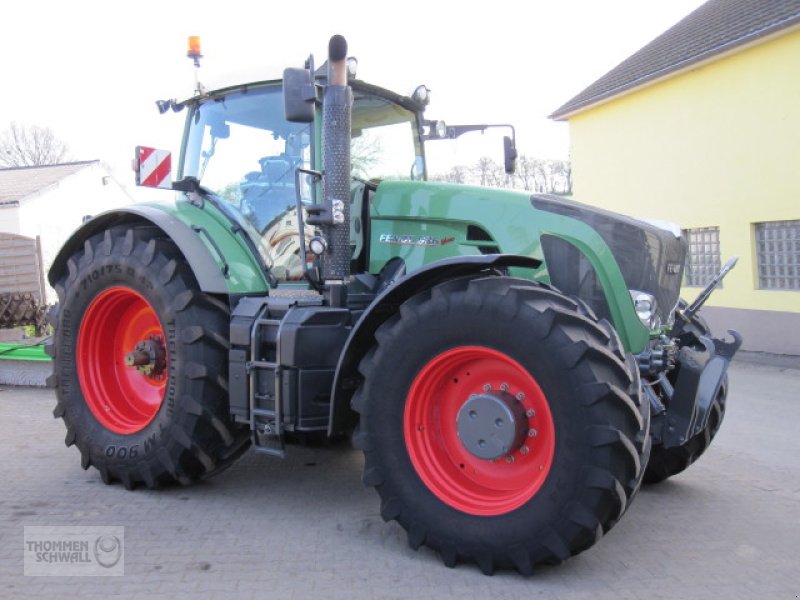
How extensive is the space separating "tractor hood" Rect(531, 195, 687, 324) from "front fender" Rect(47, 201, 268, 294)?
185 cm

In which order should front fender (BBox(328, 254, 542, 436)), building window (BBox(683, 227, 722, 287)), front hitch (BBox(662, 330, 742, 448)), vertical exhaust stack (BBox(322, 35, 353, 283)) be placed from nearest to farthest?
front fender (BBox(328, 254, 542, 436))
front hitch (BBox(662, 330, 742, 448))
vertical exhaust stack (BBox(322, 35, 353, 283))
building window (BBox(683, 227, 722, 287))

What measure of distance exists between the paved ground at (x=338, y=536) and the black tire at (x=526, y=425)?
199mm

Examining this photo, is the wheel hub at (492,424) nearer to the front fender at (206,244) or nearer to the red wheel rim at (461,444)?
the red wheel rim at (461,444)

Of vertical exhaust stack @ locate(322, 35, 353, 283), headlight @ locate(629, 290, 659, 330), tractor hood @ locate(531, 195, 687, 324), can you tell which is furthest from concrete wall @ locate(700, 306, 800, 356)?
vertical exhaust stack @ locate(322, 35, 353, 283)

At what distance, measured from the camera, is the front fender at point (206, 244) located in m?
4.76

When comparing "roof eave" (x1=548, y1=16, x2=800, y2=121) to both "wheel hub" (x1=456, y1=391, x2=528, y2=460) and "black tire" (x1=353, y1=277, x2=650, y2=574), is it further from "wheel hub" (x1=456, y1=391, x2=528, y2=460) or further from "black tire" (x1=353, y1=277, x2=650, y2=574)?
"wheel hub" (x1=456, y1=391, x2=528, y2=460)

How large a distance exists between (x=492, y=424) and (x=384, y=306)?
0.85m

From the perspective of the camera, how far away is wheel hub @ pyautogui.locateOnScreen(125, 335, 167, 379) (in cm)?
504

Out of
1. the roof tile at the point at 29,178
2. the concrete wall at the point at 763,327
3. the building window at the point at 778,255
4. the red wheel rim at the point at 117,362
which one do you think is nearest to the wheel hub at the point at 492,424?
the red wheel rim at the point at 117,362

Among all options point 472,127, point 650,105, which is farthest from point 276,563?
point 650,105

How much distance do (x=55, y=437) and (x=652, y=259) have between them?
4.98 meters

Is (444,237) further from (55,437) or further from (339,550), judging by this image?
(55,437)

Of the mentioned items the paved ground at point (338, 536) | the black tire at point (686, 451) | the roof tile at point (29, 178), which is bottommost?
the paved ground at point (338, 536)

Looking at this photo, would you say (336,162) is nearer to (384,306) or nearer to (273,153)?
(273,153)
